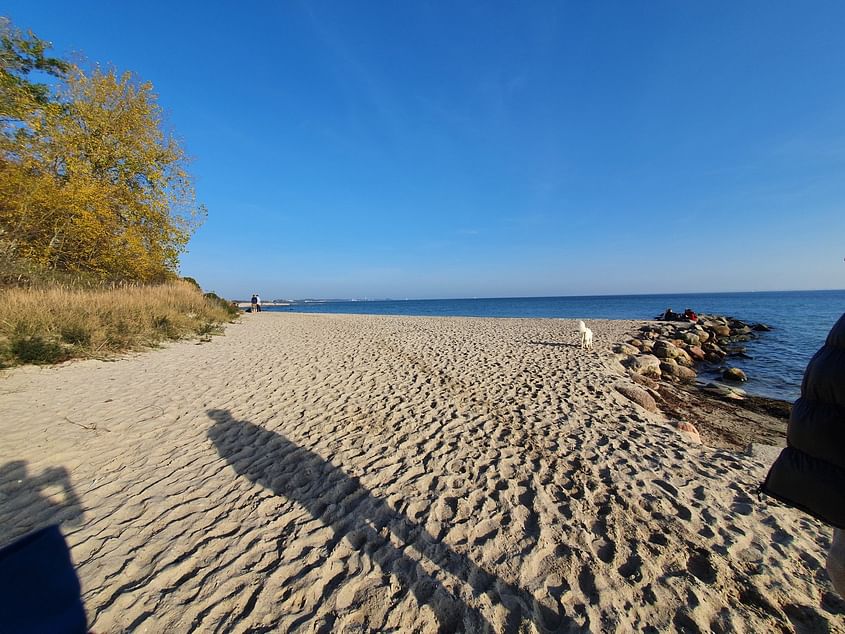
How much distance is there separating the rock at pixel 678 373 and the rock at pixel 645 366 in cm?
56

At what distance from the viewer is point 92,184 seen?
39.0ft

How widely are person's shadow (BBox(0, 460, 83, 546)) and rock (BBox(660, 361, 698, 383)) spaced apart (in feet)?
43.2

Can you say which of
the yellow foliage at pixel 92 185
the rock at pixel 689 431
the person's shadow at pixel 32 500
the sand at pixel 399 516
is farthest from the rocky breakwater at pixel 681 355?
the yellow foliage at pixel 92 185

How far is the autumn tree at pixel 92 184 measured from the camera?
1094 cm

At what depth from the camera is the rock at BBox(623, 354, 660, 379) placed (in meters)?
9.58

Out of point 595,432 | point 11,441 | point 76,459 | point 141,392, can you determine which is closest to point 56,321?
point 141,392

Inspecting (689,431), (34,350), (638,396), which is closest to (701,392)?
(638,396)

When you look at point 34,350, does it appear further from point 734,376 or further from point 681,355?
point 681,355

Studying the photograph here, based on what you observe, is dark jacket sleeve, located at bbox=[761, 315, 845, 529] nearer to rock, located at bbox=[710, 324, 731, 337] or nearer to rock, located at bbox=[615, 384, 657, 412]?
rock, located at bbox=[615, 384, 657, 412]

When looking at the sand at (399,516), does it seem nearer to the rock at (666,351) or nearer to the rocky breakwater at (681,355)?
the rocky breakwater at (681,355)

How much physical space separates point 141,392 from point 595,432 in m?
8.19

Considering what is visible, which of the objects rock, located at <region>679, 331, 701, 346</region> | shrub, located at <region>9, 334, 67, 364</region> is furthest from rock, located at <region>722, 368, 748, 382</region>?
shrub, located at <region>9, 334, 67, 364</region>

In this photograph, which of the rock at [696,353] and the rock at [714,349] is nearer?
the rock at [696,353]

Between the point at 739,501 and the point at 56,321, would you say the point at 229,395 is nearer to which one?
the point at 56,321
